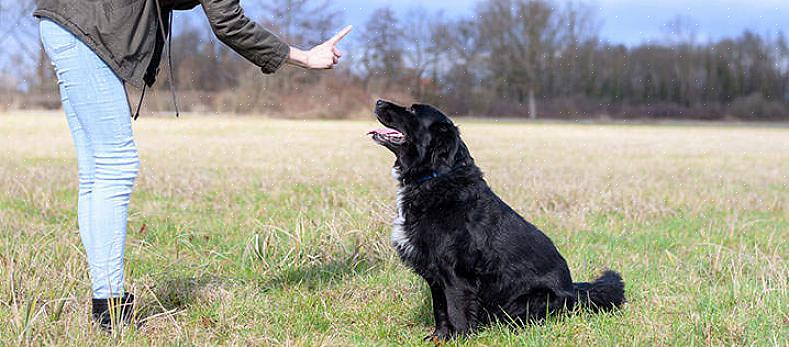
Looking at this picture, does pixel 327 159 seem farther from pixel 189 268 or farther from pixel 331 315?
pixel 331 315

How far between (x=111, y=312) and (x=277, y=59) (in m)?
1.29

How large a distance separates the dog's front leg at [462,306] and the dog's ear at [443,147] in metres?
0.57

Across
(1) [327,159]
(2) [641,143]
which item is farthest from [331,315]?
(2) [641,143]

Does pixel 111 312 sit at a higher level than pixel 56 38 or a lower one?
lower

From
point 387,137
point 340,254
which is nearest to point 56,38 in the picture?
point 387,137

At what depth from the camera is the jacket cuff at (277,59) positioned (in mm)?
3244

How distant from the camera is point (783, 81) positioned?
24.0m

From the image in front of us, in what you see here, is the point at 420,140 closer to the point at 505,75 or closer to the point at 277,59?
the point at 277,59

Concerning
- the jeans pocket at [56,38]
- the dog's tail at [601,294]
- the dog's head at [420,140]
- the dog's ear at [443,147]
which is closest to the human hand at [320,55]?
the dog's head at [420,140]

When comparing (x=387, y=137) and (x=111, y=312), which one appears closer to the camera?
(x=111, y=312)

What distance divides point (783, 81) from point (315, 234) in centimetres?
2358

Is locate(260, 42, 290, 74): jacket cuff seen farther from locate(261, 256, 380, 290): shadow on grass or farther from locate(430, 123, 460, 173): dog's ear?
locate(261, 256, 380, 290): shadow on grass

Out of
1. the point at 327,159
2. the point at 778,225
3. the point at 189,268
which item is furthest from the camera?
the point at 327,159

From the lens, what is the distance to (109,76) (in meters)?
2.89
